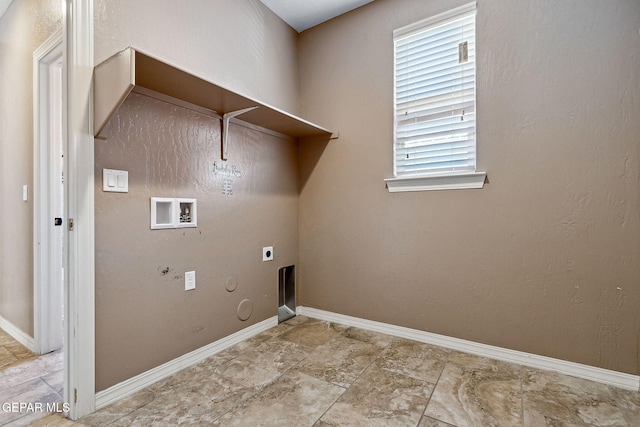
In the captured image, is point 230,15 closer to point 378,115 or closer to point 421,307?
point 378,115

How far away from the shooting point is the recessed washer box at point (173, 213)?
1.75m

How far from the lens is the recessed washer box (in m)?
1.75

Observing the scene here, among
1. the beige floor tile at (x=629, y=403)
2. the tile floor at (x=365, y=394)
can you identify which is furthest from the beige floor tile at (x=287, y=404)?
the beige floor tile at (x=629, y=403)

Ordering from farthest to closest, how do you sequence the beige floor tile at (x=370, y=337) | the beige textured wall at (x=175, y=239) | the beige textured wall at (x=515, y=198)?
the beige floor tile at (x=370, y=337) → the beige textured wall at (x=515, y=198) → the beige textured wall at (x=175, y=239)

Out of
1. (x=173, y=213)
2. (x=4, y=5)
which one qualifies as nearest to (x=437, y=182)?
(x=173, y=213)

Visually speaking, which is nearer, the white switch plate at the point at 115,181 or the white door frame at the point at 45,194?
the white switch plate at the point at 115,181

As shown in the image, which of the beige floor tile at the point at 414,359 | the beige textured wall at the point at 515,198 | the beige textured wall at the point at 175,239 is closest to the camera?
the beige textured wall at the point at 175,239

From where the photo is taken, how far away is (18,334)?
7.47ft

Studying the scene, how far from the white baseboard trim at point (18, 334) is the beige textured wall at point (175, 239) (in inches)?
42.6

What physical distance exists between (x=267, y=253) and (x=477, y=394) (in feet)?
5.46

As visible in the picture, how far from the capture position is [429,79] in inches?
87.4

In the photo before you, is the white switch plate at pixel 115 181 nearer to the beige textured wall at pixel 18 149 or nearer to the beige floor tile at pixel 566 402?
the beige textured wall at pixel 18 149

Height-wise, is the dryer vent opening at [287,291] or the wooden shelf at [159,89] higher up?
the wooden shelf at [159,89]

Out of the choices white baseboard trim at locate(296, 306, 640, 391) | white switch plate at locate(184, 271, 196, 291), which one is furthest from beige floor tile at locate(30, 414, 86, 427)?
white baseboard trim at locate(296, 306, 640, 391)
